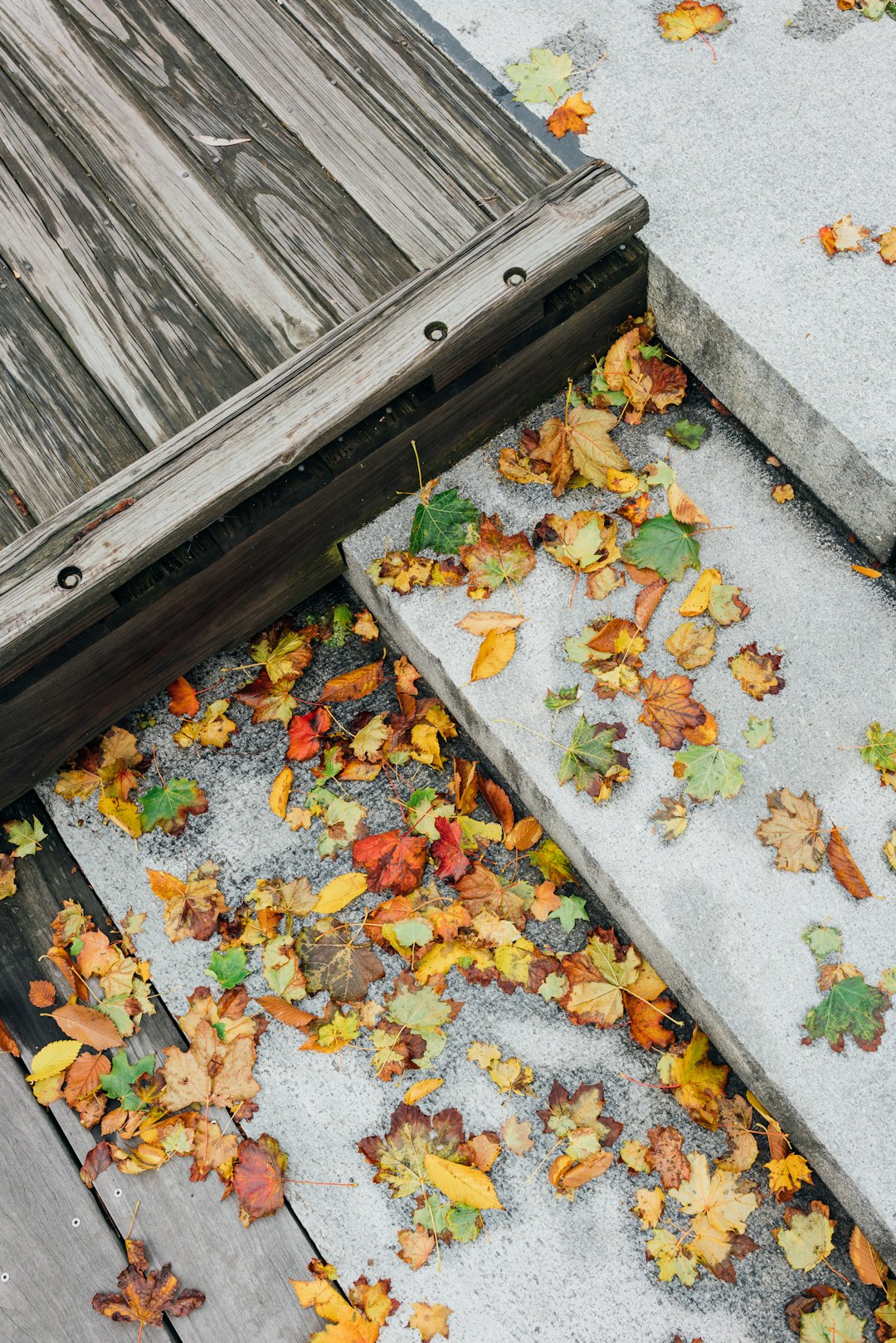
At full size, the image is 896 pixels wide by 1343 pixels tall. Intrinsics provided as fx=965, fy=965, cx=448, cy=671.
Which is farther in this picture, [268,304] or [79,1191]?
[268,304]

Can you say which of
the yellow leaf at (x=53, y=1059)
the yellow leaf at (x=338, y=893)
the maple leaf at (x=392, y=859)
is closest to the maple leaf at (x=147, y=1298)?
the yellow leaf at (x=53, y=1059)

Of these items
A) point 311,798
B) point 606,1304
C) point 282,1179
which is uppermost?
point 311,798

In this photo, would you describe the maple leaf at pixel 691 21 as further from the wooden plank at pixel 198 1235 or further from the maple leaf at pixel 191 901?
the wooden plank at pixel 198 1235

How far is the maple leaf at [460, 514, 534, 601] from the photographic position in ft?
7.91

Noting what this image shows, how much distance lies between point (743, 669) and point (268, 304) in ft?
4.98

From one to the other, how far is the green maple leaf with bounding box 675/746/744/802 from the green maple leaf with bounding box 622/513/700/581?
0.46m

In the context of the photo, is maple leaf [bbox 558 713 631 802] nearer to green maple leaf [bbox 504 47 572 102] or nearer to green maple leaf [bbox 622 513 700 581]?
green maple leaf [bbox 622 513 700 581]

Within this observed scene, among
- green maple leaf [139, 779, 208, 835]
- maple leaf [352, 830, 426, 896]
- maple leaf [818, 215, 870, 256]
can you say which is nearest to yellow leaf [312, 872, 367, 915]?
maple leaf [352, 830, 426, 896]

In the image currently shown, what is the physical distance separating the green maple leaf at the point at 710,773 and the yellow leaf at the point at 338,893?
84 centimetres

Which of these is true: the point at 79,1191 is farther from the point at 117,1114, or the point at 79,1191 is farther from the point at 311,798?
the point at 311,798

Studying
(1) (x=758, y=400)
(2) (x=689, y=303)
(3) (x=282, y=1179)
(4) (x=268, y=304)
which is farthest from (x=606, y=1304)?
(4) (x=268, y=304)

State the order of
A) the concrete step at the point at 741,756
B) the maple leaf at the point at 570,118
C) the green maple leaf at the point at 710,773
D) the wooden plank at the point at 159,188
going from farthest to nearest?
1. the maple leaf at the point at 570,118
2. the wooden plank at the point at 159,188
3. the green maple leaf at the point at 710,773
4. the concrete step at the point at 741,756

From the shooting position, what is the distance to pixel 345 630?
2742 mm

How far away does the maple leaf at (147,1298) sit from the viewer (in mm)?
2127
